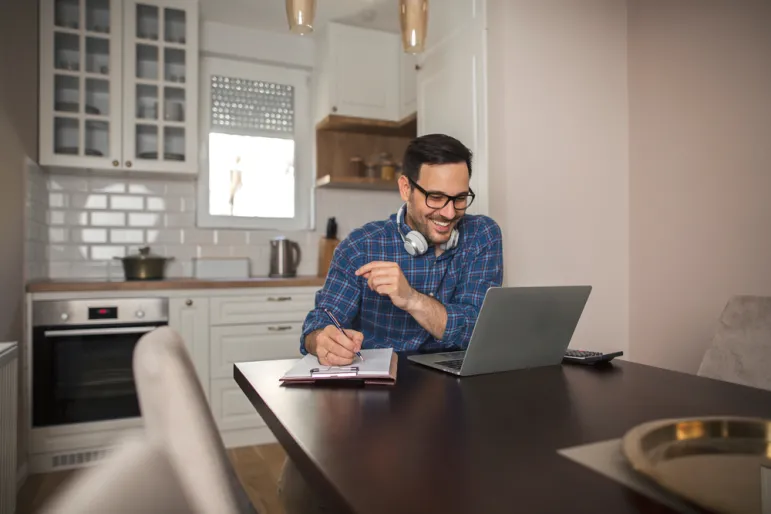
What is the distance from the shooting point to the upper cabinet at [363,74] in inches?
136

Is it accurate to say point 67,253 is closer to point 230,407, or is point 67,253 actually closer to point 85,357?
→ point 85,357

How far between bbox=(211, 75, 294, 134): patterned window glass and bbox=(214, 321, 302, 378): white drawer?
4.89ft

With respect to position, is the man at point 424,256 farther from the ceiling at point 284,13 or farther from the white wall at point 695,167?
the ceiling at point 284,13

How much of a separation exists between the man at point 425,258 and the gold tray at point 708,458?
805 mm

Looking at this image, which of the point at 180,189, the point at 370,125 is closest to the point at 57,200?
the point at 180,189

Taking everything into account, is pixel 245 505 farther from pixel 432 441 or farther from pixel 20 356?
pixel 20 356

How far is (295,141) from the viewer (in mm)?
3855

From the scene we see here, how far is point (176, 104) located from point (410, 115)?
1465mm

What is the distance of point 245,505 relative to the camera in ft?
1.39

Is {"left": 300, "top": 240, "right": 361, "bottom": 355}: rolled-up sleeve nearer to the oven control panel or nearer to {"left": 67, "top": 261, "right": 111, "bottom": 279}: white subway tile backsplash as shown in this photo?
the oven control panel

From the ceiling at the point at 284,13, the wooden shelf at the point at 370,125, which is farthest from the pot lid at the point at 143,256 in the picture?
the ceiling at the point at 284,13

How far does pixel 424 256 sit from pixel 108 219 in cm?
244

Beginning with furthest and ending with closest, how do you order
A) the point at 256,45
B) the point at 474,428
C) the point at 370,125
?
the point at 256,45, the point at 370,125, the point at 474,428

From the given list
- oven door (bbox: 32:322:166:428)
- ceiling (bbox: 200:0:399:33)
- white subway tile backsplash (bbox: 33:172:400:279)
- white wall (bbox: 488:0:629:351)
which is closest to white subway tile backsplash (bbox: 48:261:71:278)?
white subway tile backsplash (bbox: 33:172:400:279)
